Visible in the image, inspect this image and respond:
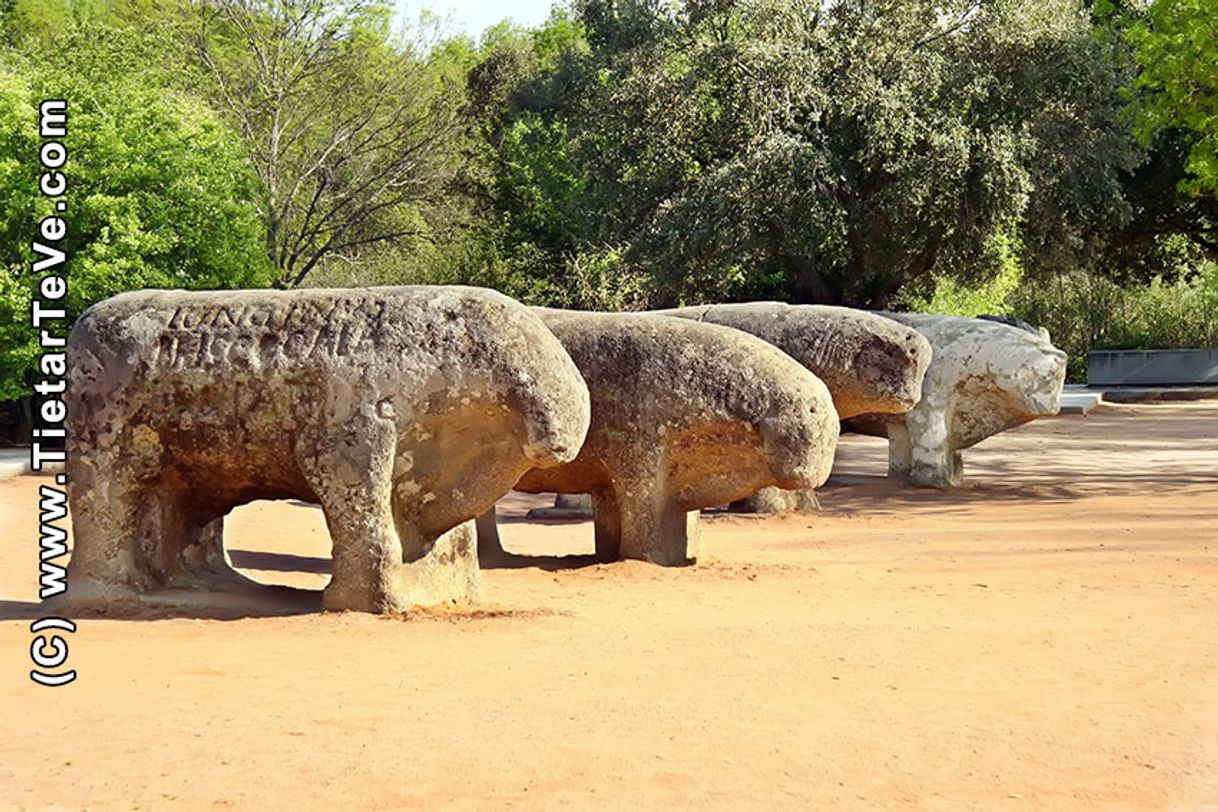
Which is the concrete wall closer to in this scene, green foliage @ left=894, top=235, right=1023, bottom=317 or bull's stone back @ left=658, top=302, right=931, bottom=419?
green foliage @ left=894, top=235, right=1023, bottom=317

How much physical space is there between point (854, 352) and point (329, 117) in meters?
22.4

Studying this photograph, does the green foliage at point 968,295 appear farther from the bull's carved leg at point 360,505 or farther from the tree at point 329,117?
the bull's carved leg at point 360,505

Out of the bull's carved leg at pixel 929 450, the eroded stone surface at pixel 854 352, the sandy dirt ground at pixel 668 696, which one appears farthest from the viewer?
the bull's carved leg at pixel 929 450

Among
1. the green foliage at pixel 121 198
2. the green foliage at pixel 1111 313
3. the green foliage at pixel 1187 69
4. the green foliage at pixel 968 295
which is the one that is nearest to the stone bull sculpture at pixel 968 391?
the green foliage at pixel 1187 69

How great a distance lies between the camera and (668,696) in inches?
253

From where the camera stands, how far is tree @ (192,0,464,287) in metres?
32.0

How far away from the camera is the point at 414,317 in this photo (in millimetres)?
8484

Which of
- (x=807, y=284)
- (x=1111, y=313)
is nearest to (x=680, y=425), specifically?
(x=807, y=284)

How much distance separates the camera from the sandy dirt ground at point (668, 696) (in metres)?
5.23

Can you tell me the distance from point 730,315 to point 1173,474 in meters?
7.98

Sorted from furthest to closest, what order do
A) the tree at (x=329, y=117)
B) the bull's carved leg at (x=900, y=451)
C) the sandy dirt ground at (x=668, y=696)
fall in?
1. the tree at (x=329, y=117)
2. the bull's carved leg at (x=900, y=451)
3. the sandy dirt ground at (x=668, y=696)

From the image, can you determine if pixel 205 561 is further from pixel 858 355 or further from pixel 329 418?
pixel 858 355

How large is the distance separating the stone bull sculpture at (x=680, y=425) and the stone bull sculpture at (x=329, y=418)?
2110 mm

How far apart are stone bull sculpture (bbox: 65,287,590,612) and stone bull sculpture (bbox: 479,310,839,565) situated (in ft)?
6.92
